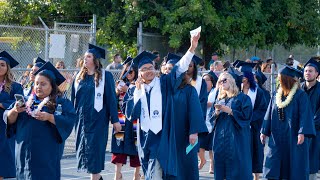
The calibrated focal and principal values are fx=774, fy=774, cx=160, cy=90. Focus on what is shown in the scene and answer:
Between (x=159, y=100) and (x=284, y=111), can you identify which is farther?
(x=284, y=111)

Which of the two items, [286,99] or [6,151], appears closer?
[6,151]

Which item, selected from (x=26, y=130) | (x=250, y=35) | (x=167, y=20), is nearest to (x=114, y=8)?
(x=167, y=20)

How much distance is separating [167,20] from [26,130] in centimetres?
1279

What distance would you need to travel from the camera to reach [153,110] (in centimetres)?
891

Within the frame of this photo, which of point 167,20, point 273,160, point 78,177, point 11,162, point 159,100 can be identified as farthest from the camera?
point 167,20

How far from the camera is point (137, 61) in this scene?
910 centimetres

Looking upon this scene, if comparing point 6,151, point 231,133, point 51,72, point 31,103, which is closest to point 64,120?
point 31,103

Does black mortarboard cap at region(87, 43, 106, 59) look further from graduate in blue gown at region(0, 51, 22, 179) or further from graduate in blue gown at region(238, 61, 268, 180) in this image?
graduate in blue gown at region(238, 61, 268, 180)

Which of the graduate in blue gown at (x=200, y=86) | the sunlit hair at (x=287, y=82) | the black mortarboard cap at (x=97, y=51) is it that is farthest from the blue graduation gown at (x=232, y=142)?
the black mortarboard cap at (x=97, y=51)

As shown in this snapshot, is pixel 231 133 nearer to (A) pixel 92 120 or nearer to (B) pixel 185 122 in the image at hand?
(B) pixel 185 122

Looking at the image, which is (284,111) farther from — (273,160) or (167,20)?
(167,20)

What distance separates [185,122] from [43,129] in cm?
201

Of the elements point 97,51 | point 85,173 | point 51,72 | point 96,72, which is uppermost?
point 97,51

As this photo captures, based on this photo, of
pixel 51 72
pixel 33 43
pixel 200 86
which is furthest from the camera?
pixel 33 43
